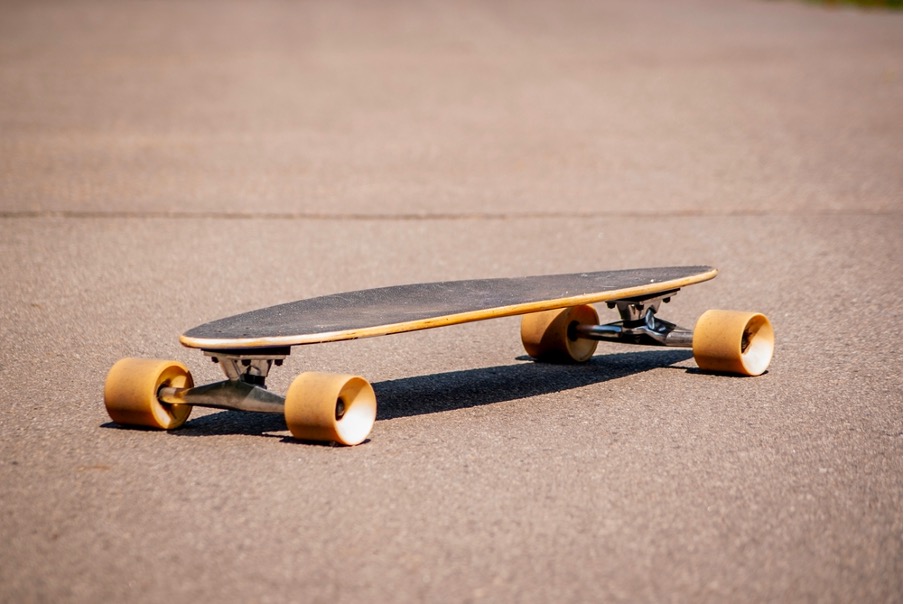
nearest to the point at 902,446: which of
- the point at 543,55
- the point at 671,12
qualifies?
the point at 543,55

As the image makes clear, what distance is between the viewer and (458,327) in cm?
572

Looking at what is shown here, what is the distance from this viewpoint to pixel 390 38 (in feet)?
→ 65.0

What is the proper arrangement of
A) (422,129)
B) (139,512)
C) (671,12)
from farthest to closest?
(671,12)
(422,129)
(139,512)

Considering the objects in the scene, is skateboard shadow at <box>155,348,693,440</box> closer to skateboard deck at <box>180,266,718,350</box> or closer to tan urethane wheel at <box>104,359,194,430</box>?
tan urethane wheel at <box>104,359,194,430</box>

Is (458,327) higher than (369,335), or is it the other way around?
(369,335)

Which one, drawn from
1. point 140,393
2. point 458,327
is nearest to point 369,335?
point 140,393

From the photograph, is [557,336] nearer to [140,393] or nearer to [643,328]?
[643,328]

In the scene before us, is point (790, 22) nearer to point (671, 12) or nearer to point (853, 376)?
point (671, 12)

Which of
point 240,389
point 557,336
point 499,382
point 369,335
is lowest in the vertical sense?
point 499,382

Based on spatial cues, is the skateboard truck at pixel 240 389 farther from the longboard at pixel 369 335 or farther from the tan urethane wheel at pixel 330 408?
the tan urethane wheel at pixel 330 408

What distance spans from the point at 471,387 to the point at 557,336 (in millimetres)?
514

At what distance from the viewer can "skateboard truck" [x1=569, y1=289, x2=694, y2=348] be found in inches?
188

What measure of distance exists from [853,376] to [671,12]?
69.9ft

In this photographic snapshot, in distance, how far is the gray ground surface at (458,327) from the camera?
9.80 feet
